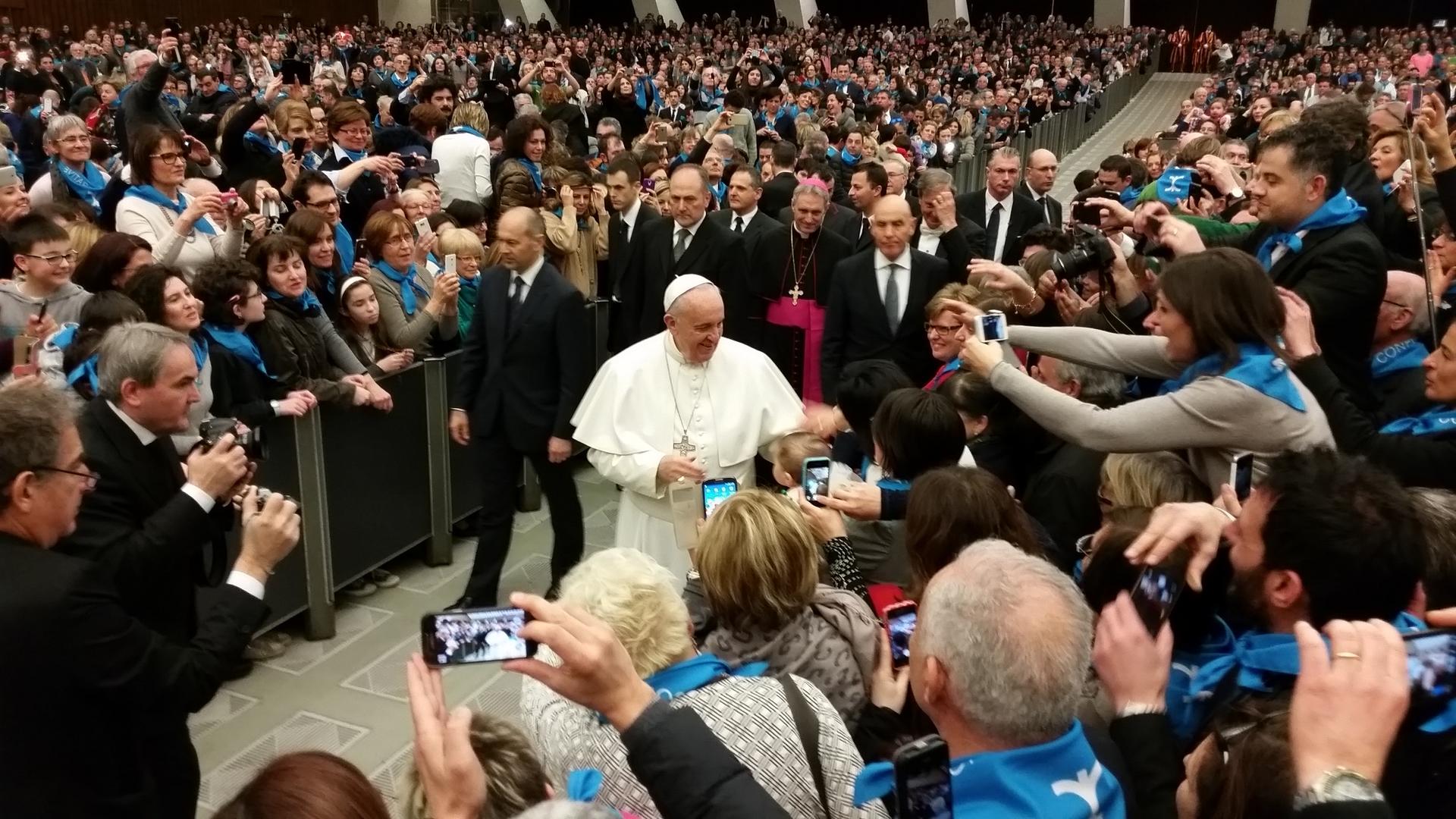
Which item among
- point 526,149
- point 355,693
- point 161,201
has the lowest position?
point 355,693

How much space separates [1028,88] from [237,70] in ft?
42.4

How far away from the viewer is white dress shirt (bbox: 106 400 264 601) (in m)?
2.54

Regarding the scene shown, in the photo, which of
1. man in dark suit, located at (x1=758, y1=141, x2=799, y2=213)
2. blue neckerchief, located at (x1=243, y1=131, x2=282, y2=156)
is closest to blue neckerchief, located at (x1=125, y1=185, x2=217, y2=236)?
blue neckerchief, located at (x1=243, y1=131, x2=282, y2=156)

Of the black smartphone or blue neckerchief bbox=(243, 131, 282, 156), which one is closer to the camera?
the black smartphone

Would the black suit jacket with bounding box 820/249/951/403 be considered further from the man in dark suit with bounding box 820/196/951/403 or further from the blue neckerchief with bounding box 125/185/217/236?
the blue neckerchief with bounding box 125/185/217/236

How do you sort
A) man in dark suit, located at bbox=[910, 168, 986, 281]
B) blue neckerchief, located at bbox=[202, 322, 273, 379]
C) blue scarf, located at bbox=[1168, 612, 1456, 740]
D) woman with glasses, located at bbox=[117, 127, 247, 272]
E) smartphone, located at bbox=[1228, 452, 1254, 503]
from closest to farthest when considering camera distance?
blue scarf, located at bbox=[1168, 612, 1456, 740]
smartphone, located at bbox=[1228, 452, 1254, 503]
blue neckerchief, located at bbox=[202, 322, 273, 379]
woman with glasses, located at bbox=[117, 127, 247, 272]
man in dark suit, located at bbox=[910, 168, 986, 281]

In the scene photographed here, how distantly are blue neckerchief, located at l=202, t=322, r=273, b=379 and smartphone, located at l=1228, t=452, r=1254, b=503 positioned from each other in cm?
350

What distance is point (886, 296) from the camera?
5.16 meters

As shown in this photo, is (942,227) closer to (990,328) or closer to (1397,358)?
(1397,358)

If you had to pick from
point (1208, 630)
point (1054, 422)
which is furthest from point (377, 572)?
point (1208, 630)

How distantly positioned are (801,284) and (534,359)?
1890 mm

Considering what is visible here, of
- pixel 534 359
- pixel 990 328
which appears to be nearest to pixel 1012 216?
pixel 534 359

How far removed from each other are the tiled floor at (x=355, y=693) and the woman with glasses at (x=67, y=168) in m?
3.48

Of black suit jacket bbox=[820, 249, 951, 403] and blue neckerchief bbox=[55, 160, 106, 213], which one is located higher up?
blue neckerchief bbox=[55, 160, 106, 213]
